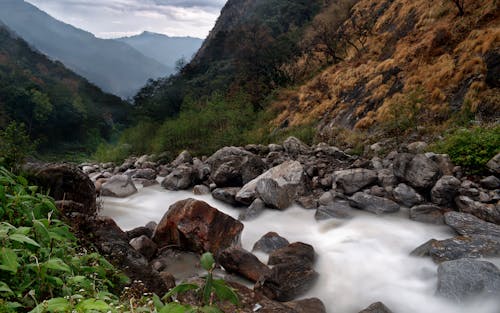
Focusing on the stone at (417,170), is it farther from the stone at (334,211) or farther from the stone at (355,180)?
the stone at (334,211)

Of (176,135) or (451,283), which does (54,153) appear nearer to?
(176,135)

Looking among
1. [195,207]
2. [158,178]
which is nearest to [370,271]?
[195,207]

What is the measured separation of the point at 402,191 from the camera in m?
A: 9.06

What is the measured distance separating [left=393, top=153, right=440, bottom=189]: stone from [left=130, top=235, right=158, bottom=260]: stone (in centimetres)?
653

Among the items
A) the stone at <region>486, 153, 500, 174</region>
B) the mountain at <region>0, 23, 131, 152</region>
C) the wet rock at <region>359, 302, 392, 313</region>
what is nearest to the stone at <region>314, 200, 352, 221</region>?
the stone at <region>486, 153, 500, 174</region>

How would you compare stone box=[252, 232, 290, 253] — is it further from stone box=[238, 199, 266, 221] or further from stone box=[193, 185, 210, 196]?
stone box=[193, 185, 210, 196]

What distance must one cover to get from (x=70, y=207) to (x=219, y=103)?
21.9 m

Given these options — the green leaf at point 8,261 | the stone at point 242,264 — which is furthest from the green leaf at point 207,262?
the stone at point 242,264

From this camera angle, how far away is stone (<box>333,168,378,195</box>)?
9.87 meters

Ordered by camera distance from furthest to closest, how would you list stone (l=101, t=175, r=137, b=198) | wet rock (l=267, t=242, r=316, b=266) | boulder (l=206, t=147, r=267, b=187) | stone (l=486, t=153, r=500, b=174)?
stone (l=101, t=175, r=137, b=198), boulder (l=206, t=147, r=267, b=187), stone (l=486, t=153, r=500, b=174), wet rock (l=267, t=242, r=316, b=266)

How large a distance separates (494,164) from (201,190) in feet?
28.6

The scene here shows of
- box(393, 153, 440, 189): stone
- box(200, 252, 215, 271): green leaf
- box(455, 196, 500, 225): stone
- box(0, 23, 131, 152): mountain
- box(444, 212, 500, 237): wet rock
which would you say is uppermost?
box(200, 252, 215, 271): green leaf

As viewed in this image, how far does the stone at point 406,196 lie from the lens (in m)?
8.89

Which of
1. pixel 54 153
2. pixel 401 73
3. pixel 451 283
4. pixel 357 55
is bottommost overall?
pixel 54 153
